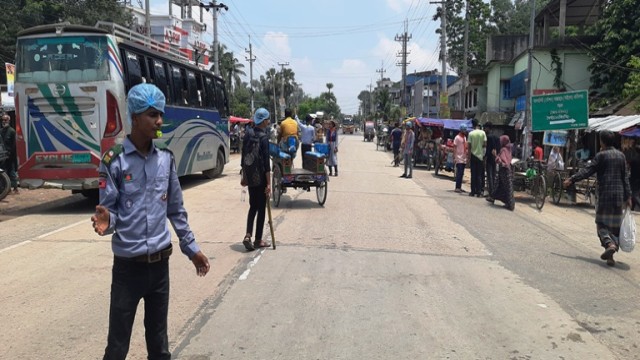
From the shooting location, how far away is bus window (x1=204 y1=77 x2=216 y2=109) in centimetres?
1673

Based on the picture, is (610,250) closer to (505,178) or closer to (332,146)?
(505,178)

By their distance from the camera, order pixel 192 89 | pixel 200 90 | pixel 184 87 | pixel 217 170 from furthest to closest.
Result: pixel 217 170 → pixel 200 90 → pixel 192 89 → pixel 184 87

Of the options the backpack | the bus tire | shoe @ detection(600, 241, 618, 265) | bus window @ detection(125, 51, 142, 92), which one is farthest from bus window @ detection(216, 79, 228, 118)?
shoe @ detection(600, 241, 618, 265)

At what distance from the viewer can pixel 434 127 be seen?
25.3 m

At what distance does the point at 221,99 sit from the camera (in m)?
18.2

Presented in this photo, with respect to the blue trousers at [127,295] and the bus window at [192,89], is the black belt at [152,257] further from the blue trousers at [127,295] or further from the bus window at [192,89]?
the bus window at [192,89]

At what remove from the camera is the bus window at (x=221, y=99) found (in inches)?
704

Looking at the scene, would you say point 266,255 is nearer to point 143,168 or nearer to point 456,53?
point 143,168

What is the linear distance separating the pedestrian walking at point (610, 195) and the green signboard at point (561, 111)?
20.3 ft

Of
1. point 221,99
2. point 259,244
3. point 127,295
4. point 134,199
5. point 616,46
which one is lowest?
point 259,244

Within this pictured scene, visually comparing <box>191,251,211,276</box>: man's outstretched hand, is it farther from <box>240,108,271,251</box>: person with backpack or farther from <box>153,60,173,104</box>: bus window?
<box>153,60,173,104</box>: bus window

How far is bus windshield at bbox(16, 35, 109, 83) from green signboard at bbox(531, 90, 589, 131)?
1055 centimetres

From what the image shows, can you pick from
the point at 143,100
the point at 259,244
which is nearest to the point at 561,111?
the point at 259,244

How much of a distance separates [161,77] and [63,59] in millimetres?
2827
